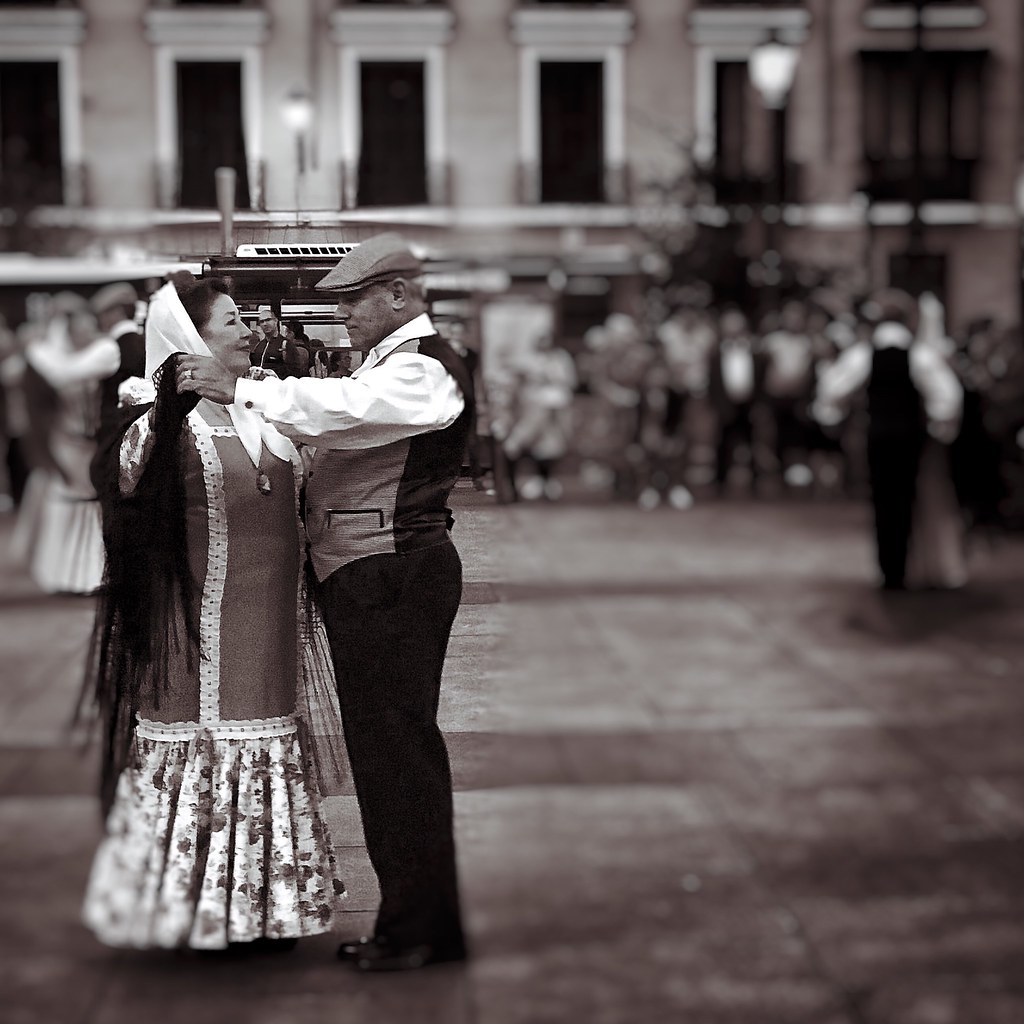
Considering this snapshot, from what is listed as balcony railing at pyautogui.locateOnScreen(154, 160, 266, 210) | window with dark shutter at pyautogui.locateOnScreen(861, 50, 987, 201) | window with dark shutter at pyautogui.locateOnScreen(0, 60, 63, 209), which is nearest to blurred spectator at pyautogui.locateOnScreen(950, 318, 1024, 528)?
window with dark shutter at pyautogui.locateOnScreen(861, 50, 987, 201)

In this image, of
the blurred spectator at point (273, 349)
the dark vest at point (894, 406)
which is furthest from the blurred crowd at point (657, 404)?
the dark vest at point (894, 406)

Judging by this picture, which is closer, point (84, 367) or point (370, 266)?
point (370, 266)

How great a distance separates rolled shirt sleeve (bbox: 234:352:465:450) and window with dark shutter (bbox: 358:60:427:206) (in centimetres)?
8

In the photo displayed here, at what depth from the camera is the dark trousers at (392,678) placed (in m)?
0.49

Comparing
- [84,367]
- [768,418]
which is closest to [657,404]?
[768,418]

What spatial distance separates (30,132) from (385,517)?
1.06 metres

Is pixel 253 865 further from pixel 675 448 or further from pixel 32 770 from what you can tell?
pixel 675 448

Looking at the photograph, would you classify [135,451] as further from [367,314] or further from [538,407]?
[538,407]

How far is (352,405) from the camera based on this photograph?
474 mm

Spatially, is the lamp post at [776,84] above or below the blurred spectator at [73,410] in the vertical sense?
above

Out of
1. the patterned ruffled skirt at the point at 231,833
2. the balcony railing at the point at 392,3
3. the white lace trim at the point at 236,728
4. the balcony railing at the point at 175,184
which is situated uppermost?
the balcony railing at the point at 392,3

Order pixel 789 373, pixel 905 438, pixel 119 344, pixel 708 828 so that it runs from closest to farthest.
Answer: pixel 119 344 → pixel 708 828 → pixel 905 438 → pixel 789 373

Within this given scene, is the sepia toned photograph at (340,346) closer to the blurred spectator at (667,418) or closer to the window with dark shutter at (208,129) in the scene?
the window with dark shutter at (208,129)

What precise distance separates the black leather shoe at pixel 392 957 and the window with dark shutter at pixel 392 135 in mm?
242
